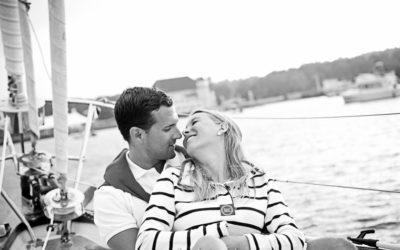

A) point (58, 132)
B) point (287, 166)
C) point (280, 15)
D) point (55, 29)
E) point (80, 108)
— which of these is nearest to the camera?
point (55, 29)

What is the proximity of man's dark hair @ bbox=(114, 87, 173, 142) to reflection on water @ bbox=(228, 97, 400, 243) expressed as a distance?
43 cm

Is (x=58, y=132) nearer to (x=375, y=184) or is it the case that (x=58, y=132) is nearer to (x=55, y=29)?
(x=55, y=29)


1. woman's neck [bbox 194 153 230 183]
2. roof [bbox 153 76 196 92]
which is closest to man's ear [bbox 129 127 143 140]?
woman's neck [bbox 194 153 230 183]

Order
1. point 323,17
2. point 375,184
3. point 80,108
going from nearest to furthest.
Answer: point 80,108 < point 375,184 < point 323,17

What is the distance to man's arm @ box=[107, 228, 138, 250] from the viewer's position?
122 cm

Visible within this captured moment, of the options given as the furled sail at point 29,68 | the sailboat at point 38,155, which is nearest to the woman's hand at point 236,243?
the sailboat at point 38,155

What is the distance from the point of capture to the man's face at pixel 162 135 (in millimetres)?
1382

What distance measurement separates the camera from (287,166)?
11.9 meters

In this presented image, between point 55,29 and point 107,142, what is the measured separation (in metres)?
21.0

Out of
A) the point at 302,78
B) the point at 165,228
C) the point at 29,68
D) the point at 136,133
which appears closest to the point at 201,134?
the point at 136,133

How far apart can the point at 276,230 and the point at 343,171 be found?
9221 millimetres

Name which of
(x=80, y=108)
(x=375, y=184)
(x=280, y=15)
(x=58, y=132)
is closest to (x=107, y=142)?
(x=280, y=15)

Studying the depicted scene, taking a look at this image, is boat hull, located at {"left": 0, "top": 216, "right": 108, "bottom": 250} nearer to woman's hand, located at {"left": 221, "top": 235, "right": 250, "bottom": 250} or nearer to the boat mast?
the boat mast

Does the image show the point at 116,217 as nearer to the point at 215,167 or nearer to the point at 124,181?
the point at 124,181
